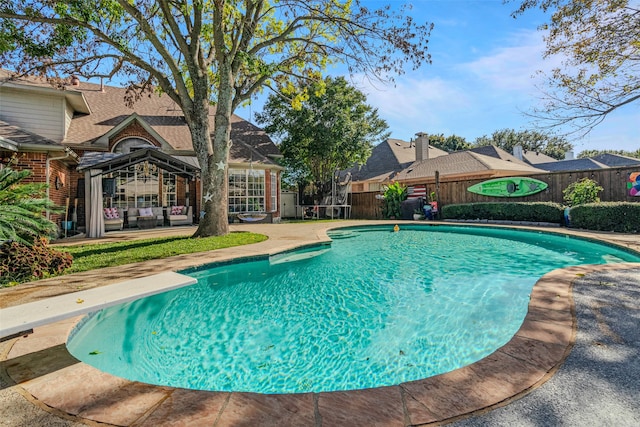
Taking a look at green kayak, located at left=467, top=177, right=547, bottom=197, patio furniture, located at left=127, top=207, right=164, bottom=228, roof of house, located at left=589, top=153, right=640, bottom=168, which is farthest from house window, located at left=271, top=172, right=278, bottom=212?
roof of house, located at left=589, top=153, right=640, bottom=168

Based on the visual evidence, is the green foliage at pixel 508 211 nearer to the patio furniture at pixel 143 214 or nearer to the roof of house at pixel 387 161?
the roof of house at pixel 387 161

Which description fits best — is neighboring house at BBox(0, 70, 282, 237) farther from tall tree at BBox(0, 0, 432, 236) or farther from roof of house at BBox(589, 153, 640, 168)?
roof of house at BBox(589, 153, 640, 168)

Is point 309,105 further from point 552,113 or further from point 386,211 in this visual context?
point 552,113

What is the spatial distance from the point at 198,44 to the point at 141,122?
6.69 m

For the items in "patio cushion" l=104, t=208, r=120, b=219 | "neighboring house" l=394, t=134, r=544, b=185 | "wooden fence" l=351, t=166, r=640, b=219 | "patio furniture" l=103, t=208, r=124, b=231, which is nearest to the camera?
"wooden fence" l=351, t=166, r=640, b=219

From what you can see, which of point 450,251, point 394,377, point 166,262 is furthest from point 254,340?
point 450,251

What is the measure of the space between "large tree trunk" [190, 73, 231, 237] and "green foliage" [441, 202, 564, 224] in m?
11.6

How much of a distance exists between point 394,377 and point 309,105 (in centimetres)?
1760

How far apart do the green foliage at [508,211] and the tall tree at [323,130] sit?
6.87 m

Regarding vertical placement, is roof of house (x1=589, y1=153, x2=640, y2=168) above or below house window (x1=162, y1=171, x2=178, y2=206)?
above

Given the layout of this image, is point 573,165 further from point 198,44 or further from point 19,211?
point 19,211

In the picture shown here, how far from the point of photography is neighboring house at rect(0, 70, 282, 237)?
962 cm

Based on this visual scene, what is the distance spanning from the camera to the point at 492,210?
560 inches

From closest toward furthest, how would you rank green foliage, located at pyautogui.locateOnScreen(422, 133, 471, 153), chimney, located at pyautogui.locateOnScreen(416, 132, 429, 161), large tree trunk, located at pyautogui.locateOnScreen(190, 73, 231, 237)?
large tree trunk, located at pyautogui.locateOnScreen(190, 73, 231, 237)
chimney, located at pyautogui.locateOnScreen(416, 132, 429, 161)
green foliage, located at pyautogui.locateOnScreen(422, 133, 471, 153)
